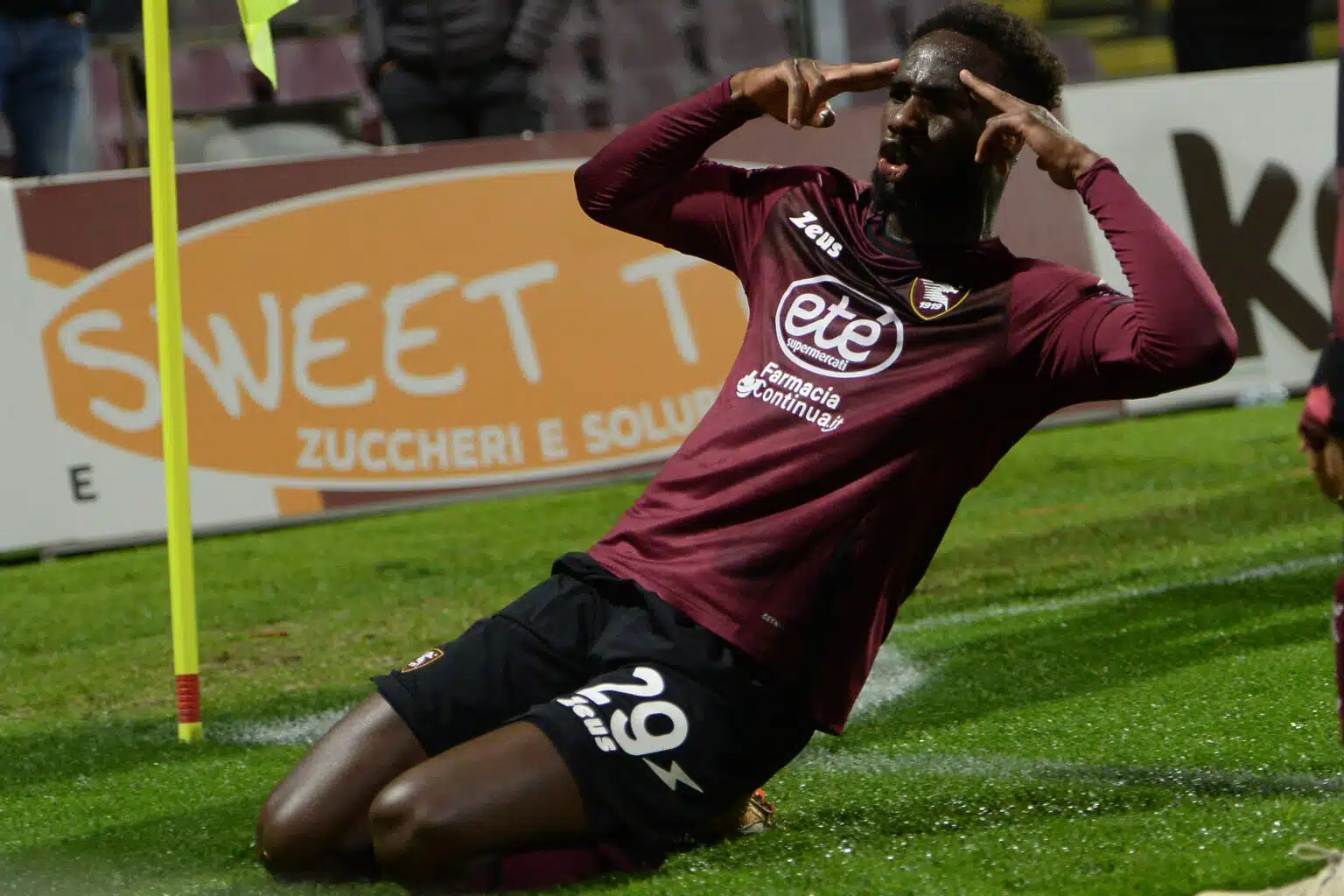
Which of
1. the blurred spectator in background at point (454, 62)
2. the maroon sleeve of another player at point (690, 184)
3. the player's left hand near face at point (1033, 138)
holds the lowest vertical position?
the blurred spectator in background at point (454, 62)

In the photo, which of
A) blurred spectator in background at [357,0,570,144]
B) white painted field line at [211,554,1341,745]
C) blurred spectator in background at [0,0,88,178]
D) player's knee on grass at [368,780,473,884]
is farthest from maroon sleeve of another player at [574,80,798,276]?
blurred spectator in background at [357,0,570,144]

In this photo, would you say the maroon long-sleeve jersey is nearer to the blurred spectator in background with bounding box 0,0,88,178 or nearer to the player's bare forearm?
the player's bare forearm

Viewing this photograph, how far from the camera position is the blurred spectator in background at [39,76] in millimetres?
7789

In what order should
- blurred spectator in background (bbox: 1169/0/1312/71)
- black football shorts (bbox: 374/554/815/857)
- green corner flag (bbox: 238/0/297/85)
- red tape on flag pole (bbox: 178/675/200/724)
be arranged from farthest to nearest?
blurred spectator in background (bbox: 1169/0/1312/71), red tape on flag pole (bbox: 178/675/200/724), green corner flag (bbox: 238/0/297/85), black football shorts (bbox: 374/554/815/857)

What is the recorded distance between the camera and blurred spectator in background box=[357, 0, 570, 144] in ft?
27.9

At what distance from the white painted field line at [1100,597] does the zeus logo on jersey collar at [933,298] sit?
2198mm

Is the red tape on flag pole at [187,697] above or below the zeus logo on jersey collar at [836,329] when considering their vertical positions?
below

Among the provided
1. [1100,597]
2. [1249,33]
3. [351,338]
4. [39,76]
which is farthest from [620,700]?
[1249,33]

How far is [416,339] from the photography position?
7496 millimetres

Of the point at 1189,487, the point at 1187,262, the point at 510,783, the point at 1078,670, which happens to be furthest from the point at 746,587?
the point at 1189,487

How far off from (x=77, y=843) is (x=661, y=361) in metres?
4.44

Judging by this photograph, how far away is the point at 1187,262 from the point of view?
3123 millimetres

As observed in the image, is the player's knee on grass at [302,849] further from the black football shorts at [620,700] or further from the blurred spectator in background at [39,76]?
the blurred spectator in background at [39,76]

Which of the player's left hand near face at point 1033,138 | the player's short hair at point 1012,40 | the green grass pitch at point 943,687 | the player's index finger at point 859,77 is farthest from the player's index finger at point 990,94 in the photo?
the green grass pitch at point 943,687
